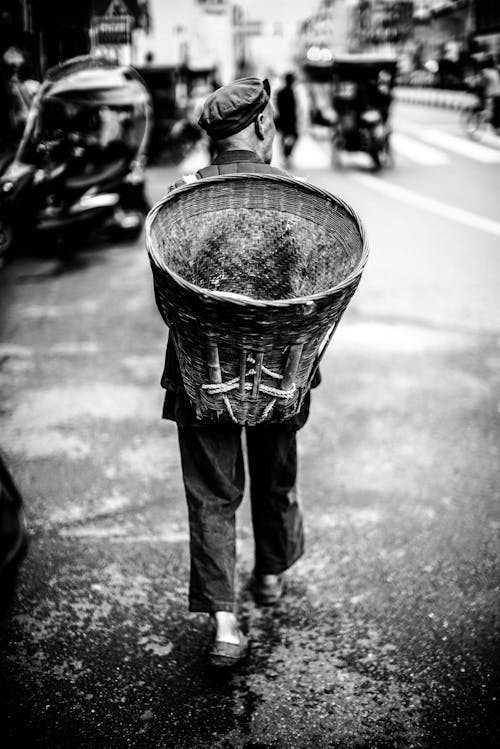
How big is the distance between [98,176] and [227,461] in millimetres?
6864

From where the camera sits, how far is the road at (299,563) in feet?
7.14

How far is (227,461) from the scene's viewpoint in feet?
7.63

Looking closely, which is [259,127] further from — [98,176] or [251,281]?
[98,176]

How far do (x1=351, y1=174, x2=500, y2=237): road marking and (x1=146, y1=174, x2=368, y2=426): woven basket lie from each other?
22.4ft

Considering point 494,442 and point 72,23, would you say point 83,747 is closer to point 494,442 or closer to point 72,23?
point 494,442

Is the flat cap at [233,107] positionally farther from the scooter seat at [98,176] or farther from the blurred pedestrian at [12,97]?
the blurred pedestrian at [12,97]

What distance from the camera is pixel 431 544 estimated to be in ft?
9.96

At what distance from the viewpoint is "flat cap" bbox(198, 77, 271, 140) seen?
218 cm

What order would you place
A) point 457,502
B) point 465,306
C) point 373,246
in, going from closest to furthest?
point 457,502
point 465,306
point 373,246

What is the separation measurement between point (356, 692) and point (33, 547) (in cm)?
152

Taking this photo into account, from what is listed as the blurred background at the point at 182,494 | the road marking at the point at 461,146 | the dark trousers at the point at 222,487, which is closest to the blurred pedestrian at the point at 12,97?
the blurred background at the point at 182,494

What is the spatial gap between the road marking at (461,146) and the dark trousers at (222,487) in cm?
1358

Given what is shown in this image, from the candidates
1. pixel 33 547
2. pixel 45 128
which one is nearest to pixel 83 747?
pixel 33 547

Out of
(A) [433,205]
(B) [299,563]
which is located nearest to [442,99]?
(A) [433,205]
